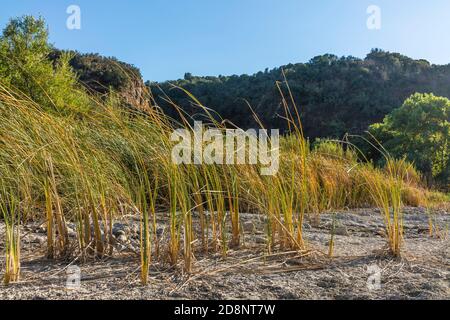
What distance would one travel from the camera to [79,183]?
7.83 feet

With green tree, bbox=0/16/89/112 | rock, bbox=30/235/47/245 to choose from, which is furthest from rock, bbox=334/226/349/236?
green tree, bbox=0/16/89/112

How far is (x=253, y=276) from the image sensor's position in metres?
1.95

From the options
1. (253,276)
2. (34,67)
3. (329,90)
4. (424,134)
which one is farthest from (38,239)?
(329,90)

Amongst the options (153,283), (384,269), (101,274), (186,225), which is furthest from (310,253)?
(101,274)

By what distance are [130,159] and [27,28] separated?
5.83m

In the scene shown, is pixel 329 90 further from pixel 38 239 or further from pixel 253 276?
pixel 253 276

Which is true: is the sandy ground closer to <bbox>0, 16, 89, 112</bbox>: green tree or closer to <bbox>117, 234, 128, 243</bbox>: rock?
<bbox>117, 234, 128, 243</bbox>: rock

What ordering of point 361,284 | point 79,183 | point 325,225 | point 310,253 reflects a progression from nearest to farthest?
point 361,284, point 310,253, point 79,183, point 325,225

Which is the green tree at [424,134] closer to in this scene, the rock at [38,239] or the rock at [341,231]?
the rock at [341,231]

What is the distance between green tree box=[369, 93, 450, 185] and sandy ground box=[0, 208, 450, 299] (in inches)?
438

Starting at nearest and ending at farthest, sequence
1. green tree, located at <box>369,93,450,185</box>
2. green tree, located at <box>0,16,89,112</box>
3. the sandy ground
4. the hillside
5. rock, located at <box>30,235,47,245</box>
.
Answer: the sandy ground < rock, located at <box>30,235,47,245</box> < green tree, located at <box>0,16,89,112</box> < green tree, located at <box>369,93,450,185</box> < the hillside

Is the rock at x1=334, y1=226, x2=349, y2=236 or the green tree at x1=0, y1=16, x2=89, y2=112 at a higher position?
the green tree at x1=0, y1=16, x2=89, y2=112

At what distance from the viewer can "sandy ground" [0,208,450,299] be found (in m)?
1.74
